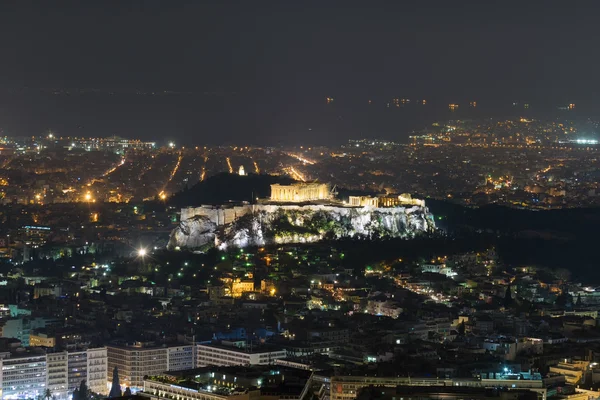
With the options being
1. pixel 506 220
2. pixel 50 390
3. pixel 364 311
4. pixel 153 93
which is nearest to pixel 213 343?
pixel 50 390

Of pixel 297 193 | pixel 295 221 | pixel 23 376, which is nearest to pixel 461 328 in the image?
pixel 23 376

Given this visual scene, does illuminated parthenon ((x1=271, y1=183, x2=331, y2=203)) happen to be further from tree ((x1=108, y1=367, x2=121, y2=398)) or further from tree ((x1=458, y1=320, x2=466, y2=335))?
tree ((x1=108, y1=367, x2=121, y2=398))

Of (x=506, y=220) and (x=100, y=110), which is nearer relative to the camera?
(x=506, y=220)

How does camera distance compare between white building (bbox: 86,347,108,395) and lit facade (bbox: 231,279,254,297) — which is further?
lit facade (bbox: 231,279,254,297)

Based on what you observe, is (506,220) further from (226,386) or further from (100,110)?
(226,386)

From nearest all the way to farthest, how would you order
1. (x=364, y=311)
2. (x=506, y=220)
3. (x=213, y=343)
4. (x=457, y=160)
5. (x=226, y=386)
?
(x=226, y=386) < (x=213, y=343) < (x=364, y=311) < (x=506, y=220) < (x=457, y=160)

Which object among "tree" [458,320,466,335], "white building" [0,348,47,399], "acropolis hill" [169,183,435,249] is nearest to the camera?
"white building" [0,348,47,399]

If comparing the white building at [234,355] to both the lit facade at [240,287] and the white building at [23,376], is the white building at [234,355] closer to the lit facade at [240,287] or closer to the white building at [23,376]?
the white building at [23,376]

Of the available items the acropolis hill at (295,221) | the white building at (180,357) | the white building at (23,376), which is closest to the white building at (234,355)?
the white building at (180,357)

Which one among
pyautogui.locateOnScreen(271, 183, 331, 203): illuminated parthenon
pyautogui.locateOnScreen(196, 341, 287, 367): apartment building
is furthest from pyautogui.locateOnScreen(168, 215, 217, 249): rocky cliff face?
pyautogui.locateOnScreen(196, 341, 287, 367): apartment building
